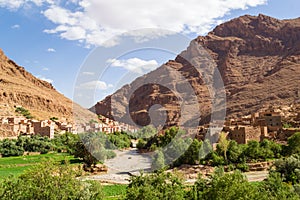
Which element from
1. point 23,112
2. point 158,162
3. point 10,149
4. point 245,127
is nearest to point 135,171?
point 158,162

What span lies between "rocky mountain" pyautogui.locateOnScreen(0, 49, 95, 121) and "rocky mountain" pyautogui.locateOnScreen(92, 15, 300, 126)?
15871 mm

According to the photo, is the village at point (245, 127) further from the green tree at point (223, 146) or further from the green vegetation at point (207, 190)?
the green vegetation at point (207, 190)

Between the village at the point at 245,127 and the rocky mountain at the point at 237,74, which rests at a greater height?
the rocky mountain at the point at 237,74

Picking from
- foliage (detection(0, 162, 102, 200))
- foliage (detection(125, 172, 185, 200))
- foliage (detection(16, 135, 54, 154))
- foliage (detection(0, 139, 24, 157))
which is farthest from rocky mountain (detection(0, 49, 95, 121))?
foliage (detection(125, 172, 185, 200))

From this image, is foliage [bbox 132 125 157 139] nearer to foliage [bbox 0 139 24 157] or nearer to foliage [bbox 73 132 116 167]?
foliage [bbox 73 132 116 167]

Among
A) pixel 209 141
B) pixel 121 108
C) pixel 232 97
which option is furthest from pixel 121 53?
pixel 232 97

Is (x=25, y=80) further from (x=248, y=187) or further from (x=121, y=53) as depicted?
(x=248, y=187)

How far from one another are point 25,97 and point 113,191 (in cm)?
6992

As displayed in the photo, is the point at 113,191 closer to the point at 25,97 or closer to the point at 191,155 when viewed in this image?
the point at 191,155

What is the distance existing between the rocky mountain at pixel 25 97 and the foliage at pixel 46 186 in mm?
61360

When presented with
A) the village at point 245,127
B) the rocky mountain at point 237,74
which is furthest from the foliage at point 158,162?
the rocky mountain at point 237,74

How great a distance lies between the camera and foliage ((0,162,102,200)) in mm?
12156

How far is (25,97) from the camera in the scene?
8481 centimetres

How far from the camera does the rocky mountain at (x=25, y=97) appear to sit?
79.2 metres
